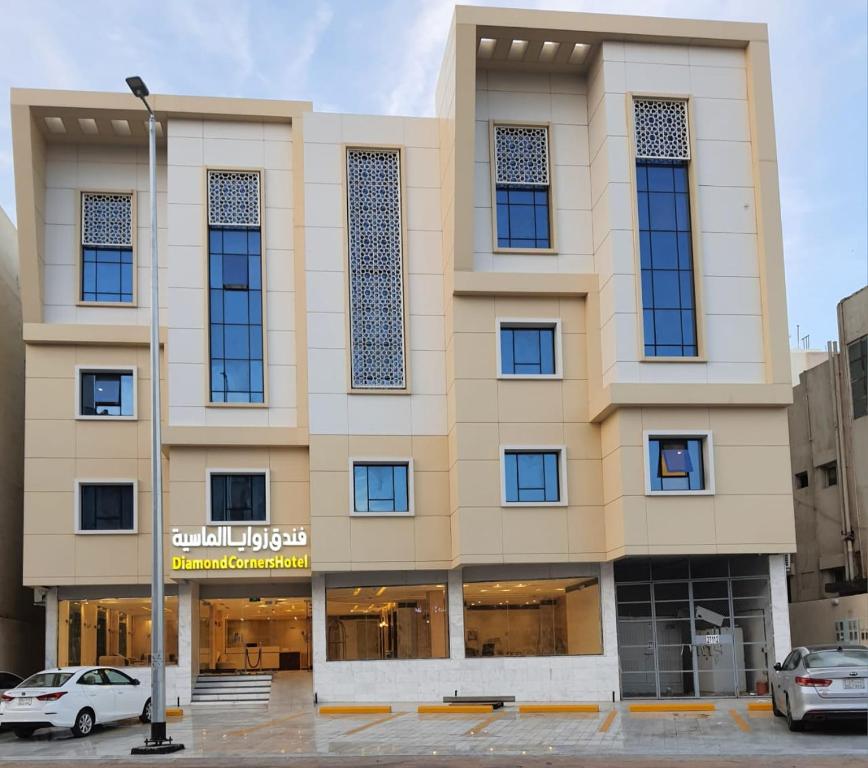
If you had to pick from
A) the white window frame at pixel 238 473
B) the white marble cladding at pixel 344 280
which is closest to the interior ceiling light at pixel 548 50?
the white marble cladding at pixel 344 280

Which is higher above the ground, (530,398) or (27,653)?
(530,398)

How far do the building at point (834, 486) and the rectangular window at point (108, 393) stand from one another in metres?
20.6

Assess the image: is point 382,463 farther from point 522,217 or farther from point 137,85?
point 137,85

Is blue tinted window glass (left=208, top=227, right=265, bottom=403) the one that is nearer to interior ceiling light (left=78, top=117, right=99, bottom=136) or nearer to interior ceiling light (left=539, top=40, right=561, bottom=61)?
interior ceiling light (left=78, top=117, right=99, bottom=136)

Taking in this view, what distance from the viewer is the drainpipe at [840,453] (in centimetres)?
3728

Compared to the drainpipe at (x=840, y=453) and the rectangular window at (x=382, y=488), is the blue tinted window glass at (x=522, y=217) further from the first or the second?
the drainpipe at (x=840, y=453)

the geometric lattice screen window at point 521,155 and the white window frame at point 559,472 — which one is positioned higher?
the geometric lattice screen window at point 521,155

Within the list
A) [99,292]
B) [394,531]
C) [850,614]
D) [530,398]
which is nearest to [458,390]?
[530,398]

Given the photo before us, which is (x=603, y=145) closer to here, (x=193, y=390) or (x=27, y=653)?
(x=193, y=390)

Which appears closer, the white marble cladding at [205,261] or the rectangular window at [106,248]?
the white marble cladding at [205,261]

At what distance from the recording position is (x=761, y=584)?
29.9m

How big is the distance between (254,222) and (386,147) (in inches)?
164

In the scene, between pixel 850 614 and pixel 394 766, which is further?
pixel 850 614

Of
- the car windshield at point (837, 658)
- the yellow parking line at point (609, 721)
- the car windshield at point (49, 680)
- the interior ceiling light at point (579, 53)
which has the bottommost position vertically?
the yellow parking line at point (609, 721)
